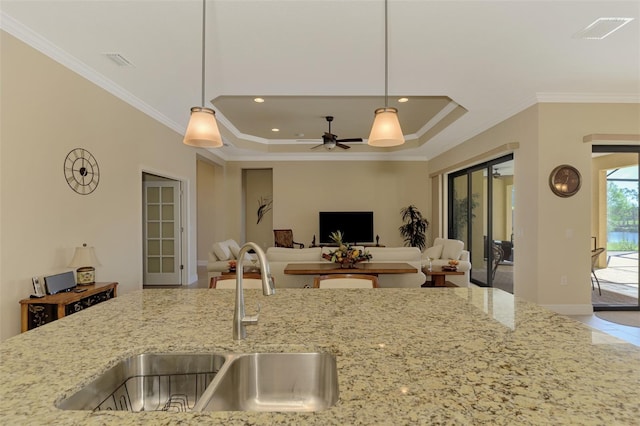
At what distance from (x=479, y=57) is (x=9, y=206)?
14.1ft

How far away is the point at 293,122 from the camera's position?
6.52 meters

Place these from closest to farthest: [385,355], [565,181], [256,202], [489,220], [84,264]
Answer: [385,355]
[84,264]
[565,181]
[489,220]
[256,202]

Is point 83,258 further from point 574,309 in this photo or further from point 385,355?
point 574,309

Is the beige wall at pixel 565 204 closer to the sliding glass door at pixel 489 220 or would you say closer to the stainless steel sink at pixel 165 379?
the sliding glass door at pixel 489 220

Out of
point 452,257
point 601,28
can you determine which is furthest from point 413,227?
point 601,28

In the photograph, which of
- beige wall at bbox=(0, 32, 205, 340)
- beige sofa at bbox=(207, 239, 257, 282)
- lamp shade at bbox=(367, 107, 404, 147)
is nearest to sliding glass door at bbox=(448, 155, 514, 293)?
lamp shade at bbox=(367, 107, 404, 147)

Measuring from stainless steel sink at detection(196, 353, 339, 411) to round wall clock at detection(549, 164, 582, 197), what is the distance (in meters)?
4.43

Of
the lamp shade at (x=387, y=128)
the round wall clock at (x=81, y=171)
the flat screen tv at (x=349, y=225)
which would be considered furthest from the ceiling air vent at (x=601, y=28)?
the flat screen tv at (x=349, y=225)

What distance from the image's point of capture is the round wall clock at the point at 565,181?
14.0ft

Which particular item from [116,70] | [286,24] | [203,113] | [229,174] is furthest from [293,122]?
[203,113]

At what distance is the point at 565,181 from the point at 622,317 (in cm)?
191

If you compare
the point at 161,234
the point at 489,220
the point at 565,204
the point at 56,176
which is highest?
the point at 56,176

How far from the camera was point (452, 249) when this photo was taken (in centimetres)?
595

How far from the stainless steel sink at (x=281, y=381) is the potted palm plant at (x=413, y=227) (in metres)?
7.29
